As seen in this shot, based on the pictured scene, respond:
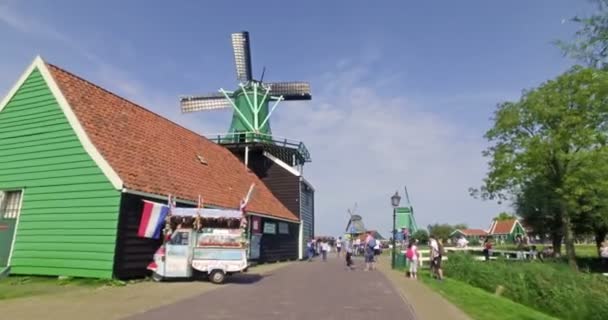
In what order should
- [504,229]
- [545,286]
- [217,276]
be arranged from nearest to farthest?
[545,286] < [217,276] < [504,229]

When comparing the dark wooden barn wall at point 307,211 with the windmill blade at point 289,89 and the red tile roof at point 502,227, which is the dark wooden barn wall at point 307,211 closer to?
the windmill blade at point 289,89

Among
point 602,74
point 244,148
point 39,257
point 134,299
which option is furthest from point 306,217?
point 602,74

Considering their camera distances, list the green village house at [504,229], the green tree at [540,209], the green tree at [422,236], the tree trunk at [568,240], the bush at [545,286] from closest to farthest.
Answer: the bush at [545,286]
the tree trunk at [568,240]
the green tree at [540,209]
the green tree at [422,236]
the green village house at [504,229]

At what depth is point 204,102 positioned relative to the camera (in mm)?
38656

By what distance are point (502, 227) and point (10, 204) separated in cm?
9258

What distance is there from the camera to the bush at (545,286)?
35.0ft

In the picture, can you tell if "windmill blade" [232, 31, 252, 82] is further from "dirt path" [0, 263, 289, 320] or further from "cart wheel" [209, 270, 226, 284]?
"dirt path" [0, 263, 289, 320]

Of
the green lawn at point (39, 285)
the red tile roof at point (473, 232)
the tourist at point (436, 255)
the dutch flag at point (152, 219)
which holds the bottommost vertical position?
the green lawn at point (39, 285)

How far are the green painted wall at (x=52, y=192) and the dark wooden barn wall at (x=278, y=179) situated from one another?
50.3 feet

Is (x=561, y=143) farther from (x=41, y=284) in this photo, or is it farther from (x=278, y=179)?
(x=41, y=284)

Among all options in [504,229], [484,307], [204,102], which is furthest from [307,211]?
[504,229]

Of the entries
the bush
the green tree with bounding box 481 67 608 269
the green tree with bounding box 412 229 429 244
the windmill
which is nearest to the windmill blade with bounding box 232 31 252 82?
the windmill

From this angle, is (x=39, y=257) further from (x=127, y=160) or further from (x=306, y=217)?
(x=306, y=217)

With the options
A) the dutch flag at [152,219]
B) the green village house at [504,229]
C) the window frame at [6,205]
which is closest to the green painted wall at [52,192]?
the window frame at [6,205]
